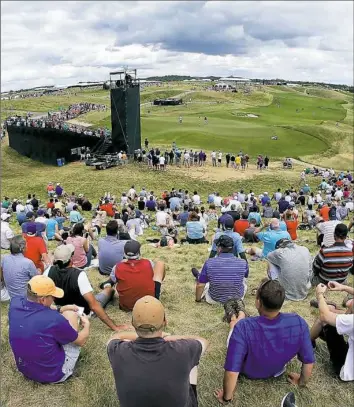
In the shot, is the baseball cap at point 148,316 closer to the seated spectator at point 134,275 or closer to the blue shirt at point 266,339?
the blue shirt at point 266,339

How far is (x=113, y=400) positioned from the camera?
15.6ft

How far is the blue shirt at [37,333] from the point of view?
14.5 ft

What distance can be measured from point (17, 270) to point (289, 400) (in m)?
4.30

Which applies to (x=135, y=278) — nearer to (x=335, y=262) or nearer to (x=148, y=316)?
(x=148, y=316)

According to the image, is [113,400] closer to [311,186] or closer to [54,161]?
[311,186]

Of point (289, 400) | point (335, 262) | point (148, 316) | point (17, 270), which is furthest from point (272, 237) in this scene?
point (148, 316)

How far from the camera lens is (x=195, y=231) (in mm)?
12852

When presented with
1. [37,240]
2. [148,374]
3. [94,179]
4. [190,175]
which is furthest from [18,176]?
[148,374]

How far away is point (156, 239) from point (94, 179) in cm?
1664

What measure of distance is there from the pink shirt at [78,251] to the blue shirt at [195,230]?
4626 mm

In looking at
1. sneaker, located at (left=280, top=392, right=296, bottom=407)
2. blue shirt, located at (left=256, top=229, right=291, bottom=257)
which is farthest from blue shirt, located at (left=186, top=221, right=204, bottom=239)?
sneaker, located at (left=280, top=392, right=296, bottom=407)

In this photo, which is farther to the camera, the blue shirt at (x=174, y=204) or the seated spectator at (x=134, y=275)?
the blue shirt at (x=174, y=204)

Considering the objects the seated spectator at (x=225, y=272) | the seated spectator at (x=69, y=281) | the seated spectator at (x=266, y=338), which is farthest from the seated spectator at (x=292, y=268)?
the seated spectator at (x=69, y=281)

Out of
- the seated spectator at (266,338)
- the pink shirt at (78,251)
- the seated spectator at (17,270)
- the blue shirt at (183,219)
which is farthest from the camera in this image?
the blue shirt at (183,219)
